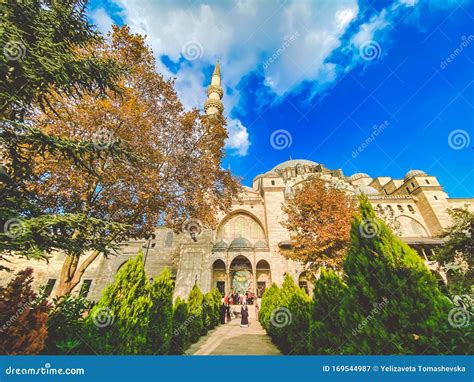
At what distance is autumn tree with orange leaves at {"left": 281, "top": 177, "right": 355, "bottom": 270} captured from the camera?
12141 mm

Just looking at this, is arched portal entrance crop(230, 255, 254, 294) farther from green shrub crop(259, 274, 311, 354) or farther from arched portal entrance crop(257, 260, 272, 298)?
green shrub crop(259, 274, 311, 354)

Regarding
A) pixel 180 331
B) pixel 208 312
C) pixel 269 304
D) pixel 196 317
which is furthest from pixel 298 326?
pixel 208 312

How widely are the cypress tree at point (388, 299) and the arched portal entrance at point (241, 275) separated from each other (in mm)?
21078

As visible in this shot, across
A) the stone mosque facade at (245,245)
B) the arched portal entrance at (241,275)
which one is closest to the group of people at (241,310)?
the arched portal entrance at (241,275)

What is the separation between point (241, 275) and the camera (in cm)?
2517

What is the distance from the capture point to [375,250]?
4090 millimetres

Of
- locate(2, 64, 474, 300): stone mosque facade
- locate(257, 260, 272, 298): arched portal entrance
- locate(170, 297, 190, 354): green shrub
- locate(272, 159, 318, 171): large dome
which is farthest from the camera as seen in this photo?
locate(272, 159, 318, 171): large dome

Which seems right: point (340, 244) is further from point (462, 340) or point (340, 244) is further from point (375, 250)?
point (462, 340)

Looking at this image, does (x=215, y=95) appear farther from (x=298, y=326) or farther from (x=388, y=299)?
(x=388, y=299)

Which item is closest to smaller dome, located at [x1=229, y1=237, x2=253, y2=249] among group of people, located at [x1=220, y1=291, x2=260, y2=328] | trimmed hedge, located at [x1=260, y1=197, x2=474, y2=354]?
group of people, located at [x1=220, y1=291, x2=260, y2=328]

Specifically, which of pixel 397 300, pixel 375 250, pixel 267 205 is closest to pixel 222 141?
pixel 375 250

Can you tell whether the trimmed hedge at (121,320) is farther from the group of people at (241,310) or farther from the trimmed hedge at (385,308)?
the group of people at (241,310)

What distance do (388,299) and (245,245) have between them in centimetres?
2137

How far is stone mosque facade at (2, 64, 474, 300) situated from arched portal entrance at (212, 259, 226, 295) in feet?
0.35
